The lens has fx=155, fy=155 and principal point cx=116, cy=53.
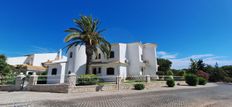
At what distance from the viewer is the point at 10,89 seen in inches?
642

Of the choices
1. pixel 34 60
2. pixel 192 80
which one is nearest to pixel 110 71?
pixel 192 80

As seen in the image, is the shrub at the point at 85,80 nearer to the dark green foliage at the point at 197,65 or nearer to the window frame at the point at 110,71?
the window frame at the point at 110,71

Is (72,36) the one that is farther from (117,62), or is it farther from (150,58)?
(150,58)

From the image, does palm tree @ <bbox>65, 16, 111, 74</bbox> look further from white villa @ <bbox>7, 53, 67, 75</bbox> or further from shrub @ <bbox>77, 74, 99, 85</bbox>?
white villa @ <bbox>7, 53, 67, 75</bbox>

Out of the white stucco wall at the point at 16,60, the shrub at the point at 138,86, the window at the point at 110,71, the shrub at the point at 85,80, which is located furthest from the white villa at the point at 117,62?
the white stucco wall at the point at 16,60

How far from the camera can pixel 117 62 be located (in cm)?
2630

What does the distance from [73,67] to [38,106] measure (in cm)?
1837

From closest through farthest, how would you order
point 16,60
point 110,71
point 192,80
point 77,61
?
point 192,80 < point 77,61 < point 110,71 < point 16,60

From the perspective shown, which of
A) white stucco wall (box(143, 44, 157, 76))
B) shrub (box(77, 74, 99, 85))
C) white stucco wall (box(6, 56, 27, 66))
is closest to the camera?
shrub (box(77, 74, 99, 85))

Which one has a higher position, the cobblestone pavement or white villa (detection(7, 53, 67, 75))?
white villa (detection(7, 53, 67, 75))

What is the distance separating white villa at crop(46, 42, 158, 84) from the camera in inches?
1035

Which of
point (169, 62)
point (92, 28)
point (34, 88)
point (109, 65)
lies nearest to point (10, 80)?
point (34, 88)

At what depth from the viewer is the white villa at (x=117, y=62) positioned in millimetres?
26297

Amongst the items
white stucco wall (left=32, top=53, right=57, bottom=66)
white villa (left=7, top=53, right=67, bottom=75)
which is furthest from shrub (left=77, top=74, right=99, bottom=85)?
white stucco wall (left=32, top=53, right=57, bottom=66)
